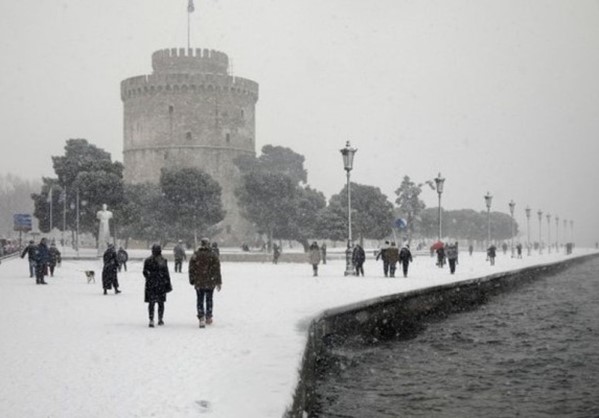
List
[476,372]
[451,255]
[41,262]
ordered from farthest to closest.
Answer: [451,255] → [41,262] → [476,372]

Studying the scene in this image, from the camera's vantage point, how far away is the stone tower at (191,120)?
76.1 meters

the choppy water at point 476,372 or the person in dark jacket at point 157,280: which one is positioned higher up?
the person in dark jacket at point 157,280

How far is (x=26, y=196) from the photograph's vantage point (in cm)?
10406

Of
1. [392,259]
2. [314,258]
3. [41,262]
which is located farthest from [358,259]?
[41,262]

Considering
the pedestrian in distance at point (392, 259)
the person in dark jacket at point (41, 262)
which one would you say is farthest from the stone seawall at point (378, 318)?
the person in dark jacket at point (41, 262)

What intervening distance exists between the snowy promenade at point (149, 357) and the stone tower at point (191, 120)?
199 ft

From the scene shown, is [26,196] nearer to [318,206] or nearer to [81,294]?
[318,206]

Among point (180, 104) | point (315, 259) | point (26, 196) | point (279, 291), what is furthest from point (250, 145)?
point (279, 291)

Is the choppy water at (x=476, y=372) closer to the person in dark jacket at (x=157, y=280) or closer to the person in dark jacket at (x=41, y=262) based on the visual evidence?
the person in dark jacket at (x=157, y=280)

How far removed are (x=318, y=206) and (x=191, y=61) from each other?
20.4m

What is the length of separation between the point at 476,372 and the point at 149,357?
4529 mm

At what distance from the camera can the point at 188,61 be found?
7788 cm

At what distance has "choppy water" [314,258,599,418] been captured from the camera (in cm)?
841

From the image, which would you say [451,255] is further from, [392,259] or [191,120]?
[191,120]
